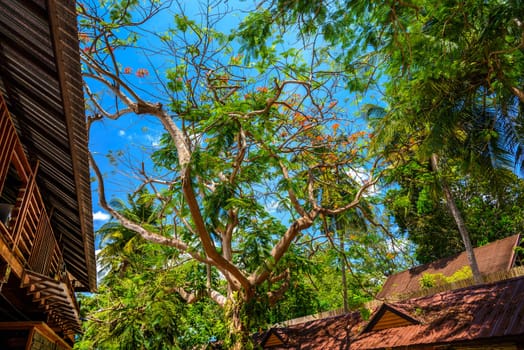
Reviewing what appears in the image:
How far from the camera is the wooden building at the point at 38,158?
306 centimetres

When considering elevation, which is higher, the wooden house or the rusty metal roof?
the rusty metal roof

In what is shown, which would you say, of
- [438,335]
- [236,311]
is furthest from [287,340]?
[438,335]

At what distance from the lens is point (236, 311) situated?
853cm

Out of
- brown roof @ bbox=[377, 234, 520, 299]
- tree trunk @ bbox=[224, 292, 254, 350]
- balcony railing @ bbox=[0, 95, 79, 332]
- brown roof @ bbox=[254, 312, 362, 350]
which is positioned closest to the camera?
balcony railing @ bbox=[0, 95, 79, 332]

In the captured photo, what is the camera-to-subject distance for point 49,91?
3.63 metres

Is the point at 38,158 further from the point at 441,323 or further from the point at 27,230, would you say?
the point at 441,323

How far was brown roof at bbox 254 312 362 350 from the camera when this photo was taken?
10141mm

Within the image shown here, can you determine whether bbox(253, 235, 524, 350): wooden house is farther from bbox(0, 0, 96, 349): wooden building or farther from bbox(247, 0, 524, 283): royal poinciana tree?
bbox(0, 0, 96, 349): wooden building

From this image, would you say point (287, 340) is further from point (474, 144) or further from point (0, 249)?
point (0, 249)

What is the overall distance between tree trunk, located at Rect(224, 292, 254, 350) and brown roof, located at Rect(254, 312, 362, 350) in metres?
2.85

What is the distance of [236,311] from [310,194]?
3.13m

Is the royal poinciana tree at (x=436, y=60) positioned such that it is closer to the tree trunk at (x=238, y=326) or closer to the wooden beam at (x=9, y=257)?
the wooden beam at (x=9, y=257)

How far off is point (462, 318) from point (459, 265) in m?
11.5

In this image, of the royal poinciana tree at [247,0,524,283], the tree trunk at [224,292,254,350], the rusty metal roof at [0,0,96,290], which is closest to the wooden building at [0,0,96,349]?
the rusty metal roof at [0,0,96,290]
